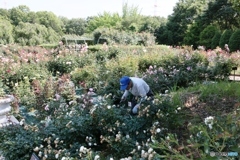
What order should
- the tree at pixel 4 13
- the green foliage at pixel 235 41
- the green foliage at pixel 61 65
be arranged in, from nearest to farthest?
1. the green foliage at pixel 61 65
2. the green foliage at pixel 235 41
3. the tree at pixel 4 13

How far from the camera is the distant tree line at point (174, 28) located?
21219 millimetres

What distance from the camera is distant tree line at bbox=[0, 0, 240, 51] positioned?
2122 cm

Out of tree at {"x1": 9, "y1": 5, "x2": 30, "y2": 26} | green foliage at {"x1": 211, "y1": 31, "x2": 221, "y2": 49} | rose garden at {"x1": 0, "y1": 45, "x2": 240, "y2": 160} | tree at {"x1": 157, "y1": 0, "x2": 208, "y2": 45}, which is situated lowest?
rose garden at {"x1": 0, "y1": 45, "x2": 240, "y2": 160}

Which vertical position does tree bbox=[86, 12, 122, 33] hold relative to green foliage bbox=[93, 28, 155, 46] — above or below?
above

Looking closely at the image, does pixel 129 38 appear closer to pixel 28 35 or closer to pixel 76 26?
pixel 28 35

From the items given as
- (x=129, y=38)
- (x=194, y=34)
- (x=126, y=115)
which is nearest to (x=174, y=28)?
(x=194, y=34)

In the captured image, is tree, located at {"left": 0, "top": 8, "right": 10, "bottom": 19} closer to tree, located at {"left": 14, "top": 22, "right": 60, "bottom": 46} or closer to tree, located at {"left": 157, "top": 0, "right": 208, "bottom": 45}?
tree, located at {"left": 14, "top": 22, "right": 60, "bottom": 46}

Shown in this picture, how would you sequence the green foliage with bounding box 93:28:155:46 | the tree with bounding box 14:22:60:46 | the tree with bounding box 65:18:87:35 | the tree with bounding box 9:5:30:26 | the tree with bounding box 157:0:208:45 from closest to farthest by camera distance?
1. the green foliage with bounding box 93:28:155:46
2. the tree with bounding box 157:0:208:45
3. the tree with bounding box 14:22:60:46
4. the tree with bounding box 9:5:30:26
5. the tree with bounding box 65:18:87:35

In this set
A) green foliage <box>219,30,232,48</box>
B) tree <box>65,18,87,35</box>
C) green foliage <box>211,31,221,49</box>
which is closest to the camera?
green foliage <box>219,30,232,48</box>

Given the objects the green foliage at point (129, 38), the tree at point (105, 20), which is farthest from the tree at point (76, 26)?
the green foliage at point (129, 38)

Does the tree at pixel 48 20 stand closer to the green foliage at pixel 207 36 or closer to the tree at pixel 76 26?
the tree at pixel 76 26

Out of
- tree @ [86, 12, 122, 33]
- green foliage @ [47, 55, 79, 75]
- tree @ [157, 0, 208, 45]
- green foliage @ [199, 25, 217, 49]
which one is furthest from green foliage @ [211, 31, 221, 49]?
tree @ [86, 12, 122, 33]

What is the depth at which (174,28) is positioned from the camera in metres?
28.9

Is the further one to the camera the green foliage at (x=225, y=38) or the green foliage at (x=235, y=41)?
the green foliage at (x=225, y=38)
